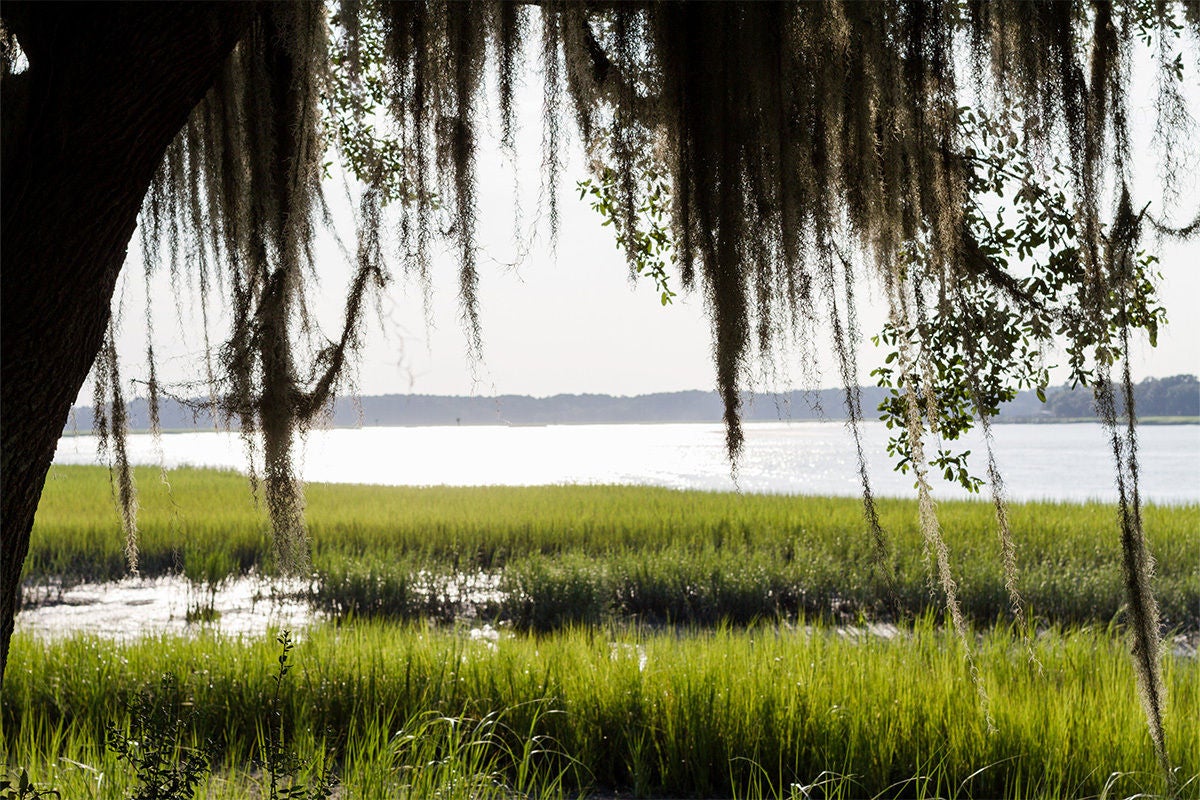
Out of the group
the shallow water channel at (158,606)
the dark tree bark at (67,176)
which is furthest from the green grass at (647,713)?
the shallow water channel at (158,606)

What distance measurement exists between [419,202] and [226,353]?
0.47 metres

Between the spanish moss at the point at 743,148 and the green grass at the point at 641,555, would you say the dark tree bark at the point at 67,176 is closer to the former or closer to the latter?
the spanish moss at the point at 743,148

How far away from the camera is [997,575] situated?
802cm

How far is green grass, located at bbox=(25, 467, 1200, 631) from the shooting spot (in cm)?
783

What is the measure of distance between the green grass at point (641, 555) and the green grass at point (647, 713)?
4.22ft

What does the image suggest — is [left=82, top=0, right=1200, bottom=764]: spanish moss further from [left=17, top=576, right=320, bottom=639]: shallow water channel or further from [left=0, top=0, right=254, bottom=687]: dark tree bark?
[left=17, top=576, right=320, bottom=639]: shallow water channel

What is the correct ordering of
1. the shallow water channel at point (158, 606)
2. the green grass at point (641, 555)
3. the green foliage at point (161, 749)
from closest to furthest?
the green foliage at point (161, 749) < the shallow water channel at point (158, 606) < the green grass at point (641, 555)

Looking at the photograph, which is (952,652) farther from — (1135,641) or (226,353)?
(226,353)

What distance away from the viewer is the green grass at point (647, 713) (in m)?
3.33

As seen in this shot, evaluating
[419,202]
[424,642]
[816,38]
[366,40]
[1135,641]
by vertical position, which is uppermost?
[366,40]

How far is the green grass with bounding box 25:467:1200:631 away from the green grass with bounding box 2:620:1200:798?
1.29m

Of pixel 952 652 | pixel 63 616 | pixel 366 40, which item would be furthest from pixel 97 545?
pixel 952 652

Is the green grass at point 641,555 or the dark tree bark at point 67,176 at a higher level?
the dark tree bark at point 67,176

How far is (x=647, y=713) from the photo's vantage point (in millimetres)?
3832
